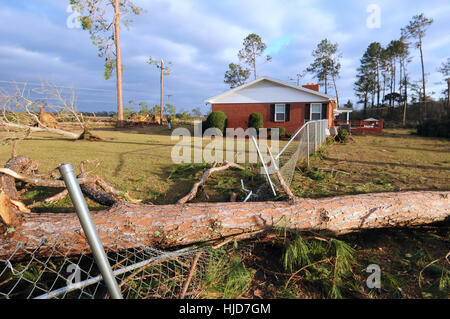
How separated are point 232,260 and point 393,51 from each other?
42.5 meters

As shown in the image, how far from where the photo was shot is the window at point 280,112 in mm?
17672

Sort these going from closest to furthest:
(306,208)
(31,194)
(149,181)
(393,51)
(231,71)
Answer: (306,208)
(31,194)
(149,181)
(393,51)
(231,71)

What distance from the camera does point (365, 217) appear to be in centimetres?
304

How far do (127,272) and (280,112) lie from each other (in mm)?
16790

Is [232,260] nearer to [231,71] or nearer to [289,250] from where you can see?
[289,250]

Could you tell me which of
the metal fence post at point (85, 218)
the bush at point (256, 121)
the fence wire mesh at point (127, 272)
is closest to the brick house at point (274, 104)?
the bush at point (256, 121)

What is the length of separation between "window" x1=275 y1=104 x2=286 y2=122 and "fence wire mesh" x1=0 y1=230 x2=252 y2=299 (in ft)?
52.6

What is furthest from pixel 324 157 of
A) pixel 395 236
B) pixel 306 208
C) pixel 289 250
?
pixel 289 250

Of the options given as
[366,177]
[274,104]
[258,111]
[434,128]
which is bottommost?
[366,177]

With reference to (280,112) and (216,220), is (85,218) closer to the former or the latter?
(216,220)

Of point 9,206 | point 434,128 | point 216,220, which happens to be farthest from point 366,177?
point 434,128

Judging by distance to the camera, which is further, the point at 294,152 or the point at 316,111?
the point at 316,111

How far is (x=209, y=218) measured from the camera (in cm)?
277
